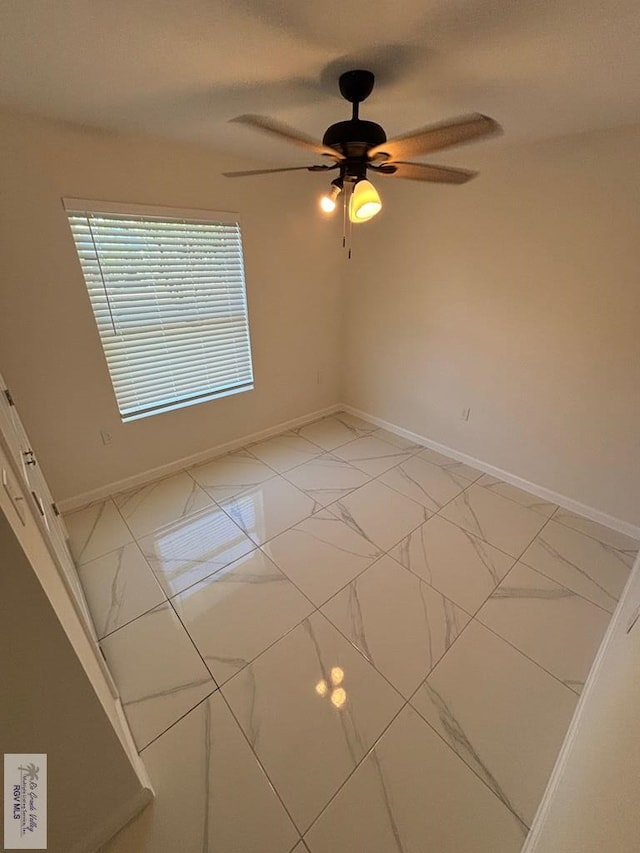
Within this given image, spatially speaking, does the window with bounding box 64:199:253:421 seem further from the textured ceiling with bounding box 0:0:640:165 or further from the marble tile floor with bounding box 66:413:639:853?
the marble tile floor with bounding box 66:413:639:853

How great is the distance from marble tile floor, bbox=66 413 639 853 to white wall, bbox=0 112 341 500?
1.45ft

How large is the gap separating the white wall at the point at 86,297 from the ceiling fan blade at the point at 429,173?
1180 millimetres

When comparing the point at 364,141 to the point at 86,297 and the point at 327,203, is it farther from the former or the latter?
the point at 86,297

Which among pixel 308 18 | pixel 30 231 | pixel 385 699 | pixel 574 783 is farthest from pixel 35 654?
pixel 30 231

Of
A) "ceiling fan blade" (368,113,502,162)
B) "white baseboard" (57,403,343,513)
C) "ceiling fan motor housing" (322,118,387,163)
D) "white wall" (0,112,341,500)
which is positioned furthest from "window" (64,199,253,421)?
"ceiling fan blade" (368,113,502,162)

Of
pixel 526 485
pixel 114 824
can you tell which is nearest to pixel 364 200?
pixel 114 824

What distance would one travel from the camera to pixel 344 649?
59.1 inches

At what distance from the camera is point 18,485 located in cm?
90

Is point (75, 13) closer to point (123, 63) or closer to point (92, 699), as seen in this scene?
point (123, 63)

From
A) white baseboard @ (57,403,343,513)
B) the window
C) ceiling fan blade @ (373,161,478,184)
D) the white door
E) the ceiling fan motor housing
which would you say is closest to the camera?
the white door

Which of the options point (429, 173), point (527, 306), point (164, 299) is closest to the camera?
point (429, 173)

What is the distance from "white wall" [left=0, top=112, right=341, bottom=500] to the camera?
69.0 inches

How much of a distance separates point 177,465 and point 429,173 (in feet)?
8.13

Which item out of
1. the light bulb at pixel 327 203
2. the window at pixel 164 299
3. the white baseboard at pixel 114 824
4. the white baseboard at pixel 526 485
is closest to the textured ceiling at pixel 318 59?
the light bulb at pixel 327 203
